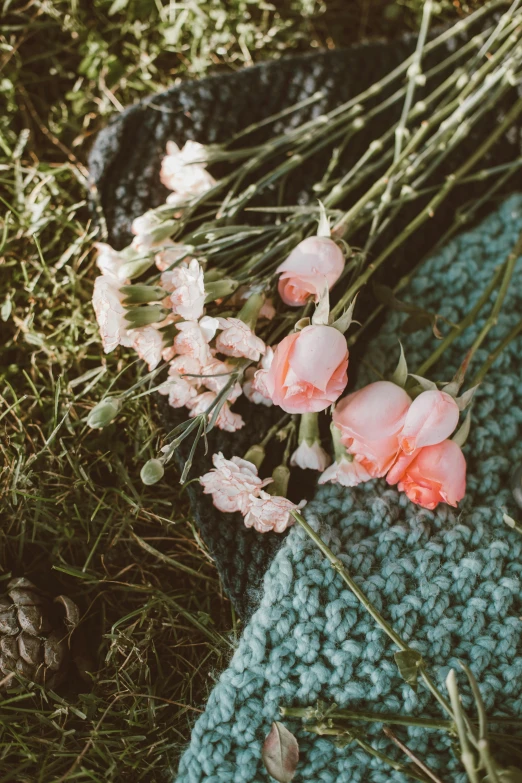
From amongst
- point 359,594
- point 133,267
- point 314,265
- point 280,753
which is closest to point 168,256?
point 133,267

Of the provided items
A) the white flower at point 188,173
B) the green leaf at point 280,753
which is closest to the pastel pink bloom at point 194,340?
the white flower at point 188,173

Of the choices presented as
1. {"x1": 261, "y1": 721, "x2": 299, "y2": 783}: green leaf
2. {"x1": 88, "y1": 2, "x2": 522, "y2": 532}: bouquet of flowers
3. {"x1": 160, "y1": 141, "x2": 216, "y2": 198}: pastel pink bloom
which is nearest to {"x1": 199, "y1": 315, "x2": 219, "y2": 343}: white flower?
{"x1": 88, "y1": 2, "x2": 522, "y2": 532}: bouquet of flowers

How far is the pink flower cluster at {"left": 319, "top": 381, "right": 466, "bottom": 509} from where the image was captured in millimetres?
582

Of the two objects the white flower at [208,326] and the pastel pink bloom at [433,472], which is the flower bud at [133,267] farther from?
the pastel pink bloom at [433,472]

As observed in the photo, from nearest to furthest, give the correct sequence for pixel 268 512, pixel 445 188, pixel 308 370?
pixel 308 370, pixel 268 512, pixel 445 188

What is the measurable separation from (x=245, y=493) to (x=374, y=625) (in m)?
0.18

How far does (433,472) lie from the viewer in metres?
0.60

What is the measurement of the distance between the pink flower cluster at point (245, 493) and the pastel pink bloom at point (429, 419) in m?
0.13

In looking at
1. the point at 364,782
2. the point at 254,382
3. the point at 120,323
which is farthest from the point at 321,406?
the point at 364,782

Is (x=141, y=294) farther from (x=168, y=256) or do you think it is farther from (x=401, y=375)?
(x=401, y=375)

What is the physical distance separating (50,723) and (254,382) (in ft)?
1.34

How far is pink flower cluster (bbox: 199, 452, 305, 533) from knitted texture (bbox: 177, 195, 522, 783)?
59 millimetres

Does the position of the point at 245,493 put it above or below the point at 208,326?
below

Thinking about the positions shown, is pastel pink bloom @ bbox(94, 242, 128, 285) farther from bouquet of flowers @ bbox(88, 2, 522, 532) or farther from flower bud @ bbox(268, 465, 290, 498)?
flower bud @ bbox(268, 465, 290, 498)
